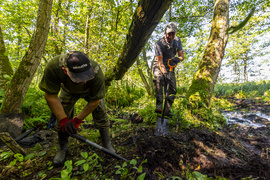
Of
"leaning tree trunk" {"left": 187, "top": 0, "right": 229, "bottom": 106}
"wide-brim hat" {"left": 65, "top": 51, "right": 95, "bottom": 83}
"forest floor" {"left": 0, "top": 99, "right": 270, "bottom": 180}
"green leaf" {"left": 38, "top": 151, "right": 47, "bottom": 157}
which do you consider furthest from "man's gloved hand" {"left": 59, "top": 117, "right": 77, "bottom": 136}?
"leaning tree trunk" {"left": 187, "top": 0, "right": 229, "bottom": 106}

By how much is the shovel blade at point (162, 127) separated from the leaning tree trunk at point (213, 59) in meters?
1.14

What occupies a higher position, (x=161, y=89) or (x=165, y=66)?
(x=165, y=66)

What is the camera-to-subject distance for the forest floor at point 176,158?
1.51 meters

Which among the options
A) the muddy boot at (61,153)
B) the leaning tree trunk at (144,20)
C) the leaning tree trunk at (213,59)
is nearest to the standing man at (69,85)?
the muddy boot at (61,153)

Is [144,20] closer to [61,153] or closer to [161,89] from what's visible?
[161,89]

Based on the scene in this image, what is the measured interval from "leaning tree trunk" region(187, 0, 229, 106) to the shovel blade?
1.14 metres

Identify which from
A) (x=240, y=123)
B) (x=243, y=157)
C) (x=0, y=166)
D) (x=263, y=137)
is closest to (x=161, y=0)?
(x=243, y=157)

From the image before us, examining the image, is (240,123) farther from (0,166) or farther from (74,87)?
(0,166)

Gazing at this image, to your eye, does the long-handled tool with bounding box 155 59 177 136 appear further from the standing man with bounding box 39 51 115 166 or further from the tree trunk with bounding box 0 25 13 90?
the tree trunk with bounding box 0 25 13 90

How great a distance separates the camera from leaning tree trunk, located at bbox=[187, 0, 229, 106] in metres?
3.49

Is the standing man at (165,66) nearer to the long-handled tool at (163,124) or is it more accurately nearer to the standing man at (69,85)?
the long-handled tool at (163,124)

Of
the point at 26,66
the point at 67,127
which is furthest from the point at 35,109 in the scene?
the point at 67,127

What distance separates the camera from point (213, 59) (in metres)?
3.57

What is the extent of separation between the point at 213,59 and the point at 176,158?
3.08 m
